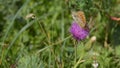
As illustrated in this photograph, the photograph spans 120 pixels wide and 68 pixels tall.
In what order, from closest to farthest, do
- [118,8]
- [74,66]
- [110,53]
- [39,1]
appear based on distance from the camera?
[74,66] → [110,53] → [118,8] → [39,1]

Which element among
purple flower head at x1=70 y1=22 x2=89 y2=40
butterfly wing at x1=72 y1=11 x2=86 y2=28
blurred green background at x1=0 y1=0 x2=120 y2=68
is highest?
butterfly wing at x1=72 y1=11 x2=86 y2=28

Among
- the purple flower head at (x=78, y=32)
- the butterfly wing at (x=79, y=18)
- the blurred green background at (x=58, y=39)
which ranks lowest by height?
the blurred green background at (x=58, y=39)

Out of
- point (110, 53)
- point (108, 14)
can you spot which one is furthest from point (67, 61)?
point (108, 14)

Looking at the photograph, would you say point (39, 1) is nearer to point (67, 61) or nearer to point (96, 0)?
point (96, 0)

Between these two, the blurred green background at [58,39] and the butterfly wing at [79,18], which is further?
the blurred green background at [58,39]

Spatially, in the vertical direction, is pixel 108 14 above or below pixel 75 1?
below

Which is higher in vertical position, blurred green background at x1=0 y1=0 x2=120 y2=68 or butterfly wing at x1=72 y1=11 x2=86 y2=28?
butterfly wing at x1=72 y1=11 x2=86 y2=28

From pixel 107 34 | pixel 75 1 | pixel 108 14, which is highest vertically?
pixel 75 1

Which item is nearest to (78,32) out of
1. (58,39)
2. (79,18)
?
(79,18)

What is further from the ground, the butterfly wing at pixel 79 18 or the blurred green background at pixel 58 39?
the butterfly wing at pixel 79 18
